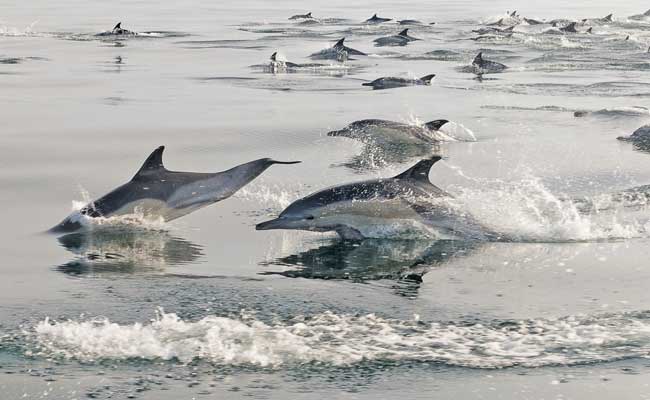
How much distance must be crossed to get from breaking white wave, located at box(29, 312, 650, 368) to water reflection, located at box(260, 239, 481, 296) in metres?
1.11

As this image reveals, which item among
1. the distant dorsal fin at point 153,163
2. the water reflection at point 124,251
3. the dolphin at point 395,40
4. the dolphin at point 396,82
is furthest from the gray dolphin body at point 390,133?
the dolphin at point 395,40

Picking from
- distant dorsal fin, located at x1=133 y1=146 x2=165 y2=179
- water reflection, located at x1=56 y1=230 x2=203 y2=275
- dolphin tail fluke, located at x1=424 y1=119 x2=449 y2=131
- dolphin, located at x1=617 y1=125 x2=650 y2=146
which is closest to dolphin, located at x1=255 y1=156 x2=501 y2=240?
water reflection, located at x1=56 y1=230 x2=203 y2=275

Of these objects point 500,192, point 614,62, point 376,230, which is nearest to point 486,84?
point 614,62

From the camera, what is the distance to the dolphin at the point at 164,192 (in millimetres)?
11070

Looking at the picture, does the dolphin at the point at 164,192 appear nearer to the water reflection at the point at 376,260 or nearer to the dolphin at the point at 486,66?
the water reflection at the point at 376,260

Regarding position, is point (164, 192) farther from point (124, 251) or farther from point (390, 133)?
point (390, 133)

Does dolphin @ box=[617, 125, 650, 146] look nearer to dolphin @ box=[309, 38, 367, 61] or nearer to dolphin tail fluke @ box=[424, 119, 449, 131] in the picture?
dolphin tail fluke @ box=[424, 119, 449, 131]

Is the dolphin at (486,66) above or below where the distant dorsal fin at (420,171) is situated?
above

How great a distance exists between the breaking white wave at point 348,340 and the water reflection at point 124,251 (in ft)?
5.52

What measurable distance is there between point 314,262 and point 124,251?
5.46 feet

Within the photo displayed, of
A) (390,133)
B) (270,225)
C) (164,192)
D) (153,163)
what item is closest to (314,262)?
(270,225)

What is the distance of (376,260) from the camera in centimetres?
995

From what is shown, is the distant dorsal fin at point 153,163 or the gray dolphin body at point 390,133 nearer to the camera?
the distant dorsal fin at point 153,163

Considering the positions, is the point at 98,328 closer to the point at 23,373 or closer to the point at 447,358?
the point at 23,373
